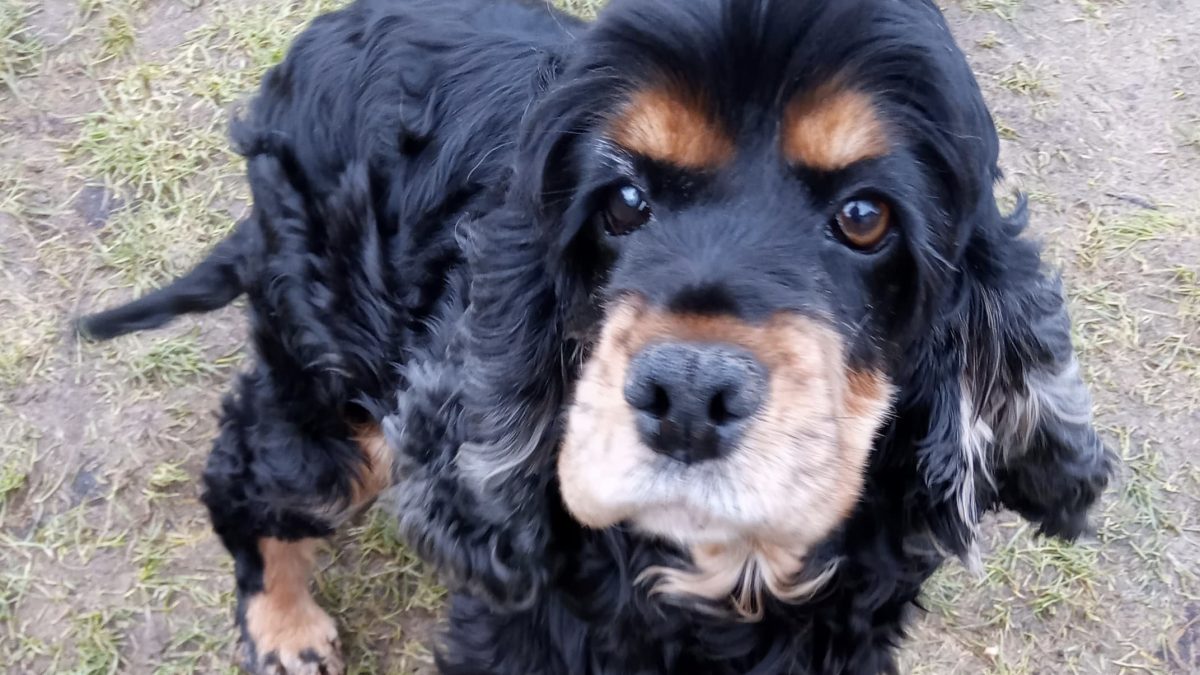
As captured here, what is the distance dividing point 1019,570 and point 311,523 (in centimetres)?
211

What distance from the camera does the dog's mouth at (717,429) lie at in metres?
1.53

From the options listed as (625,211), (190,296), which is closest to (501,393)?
(625,211)

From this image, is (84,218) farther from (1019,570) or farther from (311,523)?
(1019,570)

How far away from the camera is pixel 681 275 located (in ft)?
5.52

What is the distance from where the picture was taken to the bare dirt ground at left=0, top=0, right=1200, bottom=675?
10.9 feet

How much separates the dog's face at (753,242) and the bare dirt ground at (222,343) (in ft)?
5.65

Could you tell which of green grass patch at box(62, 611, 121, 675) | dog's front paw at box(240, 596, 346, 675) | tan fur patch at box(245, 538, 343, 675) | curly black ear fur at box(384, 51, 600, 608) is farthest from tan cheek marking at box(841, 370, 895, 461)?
green grass patch at box(62, 611, 121, 675)

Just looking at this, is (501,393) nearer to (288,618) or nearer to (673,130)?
(673,130)

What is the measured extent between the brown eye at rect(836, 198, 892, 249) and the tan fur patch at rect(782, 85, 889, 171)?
0.07 metres

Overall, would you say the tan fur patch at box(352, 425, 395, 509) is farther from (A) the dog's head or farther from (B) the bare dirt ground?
(A) the dog's head

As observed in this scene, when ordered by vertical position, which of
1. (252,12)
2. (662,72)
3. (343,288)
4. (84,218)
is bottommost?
(84,218)

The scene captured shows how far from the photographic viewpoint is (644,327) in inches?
63.9

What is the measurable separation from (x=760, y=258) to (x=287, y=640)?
2.09 m

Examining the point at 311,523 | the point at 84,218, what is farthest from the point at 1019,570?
the point at 84,218
